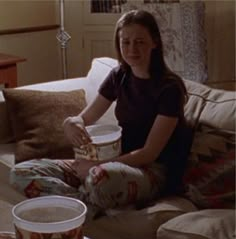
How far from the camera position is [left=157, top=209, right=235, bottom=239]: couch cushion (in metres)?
1.65

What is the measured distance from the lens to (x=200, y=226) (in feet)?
5.53

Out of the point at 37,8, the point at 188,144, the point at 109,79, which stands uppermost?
the point at 37,8

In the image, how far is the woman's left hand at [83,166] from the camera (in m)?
2.12

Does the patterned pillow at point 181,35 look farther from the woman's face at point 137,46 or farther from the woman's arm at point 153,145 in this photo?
the woman's arm at point 153,145

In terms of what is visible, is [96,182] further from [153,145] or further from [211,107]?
[211,107]

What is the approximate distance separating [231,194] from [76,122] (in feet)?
2.36

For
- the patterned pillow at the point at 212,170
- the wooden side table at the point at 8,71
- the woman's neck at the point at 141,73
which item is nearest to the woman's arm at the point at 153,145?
the patterned pillow at the point at 212,170

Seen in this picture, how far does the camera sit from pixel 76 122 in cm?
231

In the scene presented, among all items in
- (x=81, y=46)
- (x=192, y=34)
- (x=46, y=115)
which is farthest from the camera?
(x=81, y=46)

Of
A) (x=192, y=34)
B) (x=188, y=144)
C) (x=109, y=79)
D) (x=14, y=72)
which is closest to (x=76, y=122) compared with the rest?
(x=109, y=79)

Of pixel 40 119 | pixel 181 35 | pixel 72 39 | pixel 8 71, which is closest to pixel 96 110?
pixel 40 119

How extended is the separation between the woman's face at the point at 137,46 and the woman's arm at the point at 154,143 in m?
0.27

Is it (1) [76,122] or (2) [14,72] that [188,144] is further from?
(2) [14,72]

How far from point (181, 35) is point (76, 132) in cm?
201
